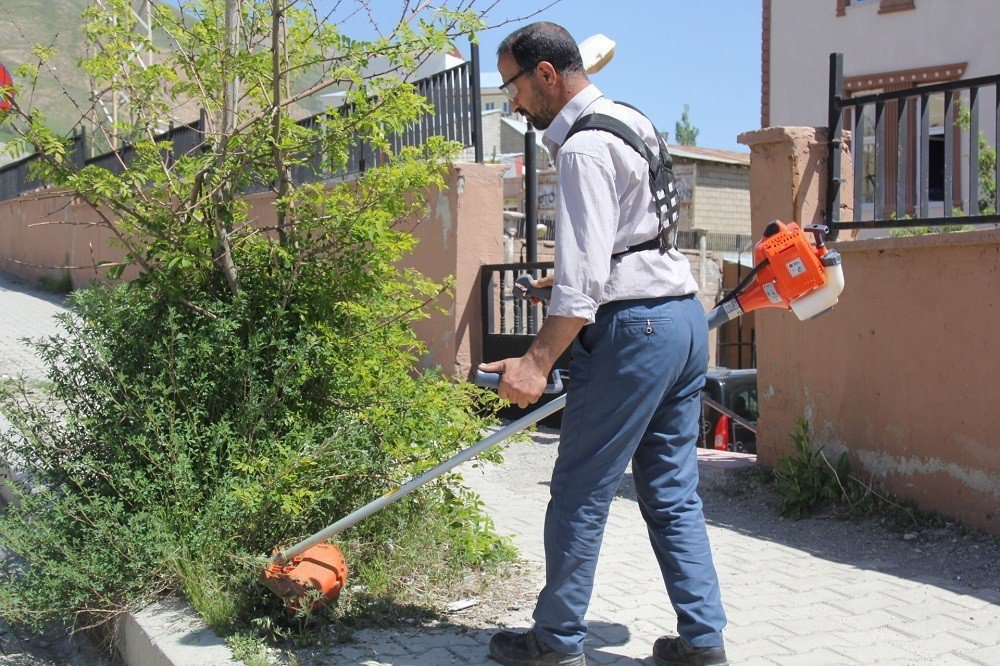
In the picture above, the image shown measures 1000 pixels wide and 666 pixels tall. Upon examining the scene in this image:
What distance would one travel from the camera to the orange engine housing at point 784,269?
3.13 m

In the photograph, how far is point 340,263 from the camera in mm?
4121

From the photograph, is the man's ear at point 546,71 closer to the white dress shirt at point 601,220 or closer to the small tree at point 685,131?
the white dress shirt at point 601,220

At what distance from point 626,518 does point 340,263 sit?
225 cm

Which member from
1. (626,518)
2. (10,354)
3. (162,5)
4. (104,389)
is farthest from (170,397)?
(10,354)

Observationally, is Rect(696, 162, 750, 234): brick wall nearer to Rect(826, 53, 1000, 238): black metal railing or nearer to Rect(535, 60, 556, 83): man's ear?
Rect(826, 53, 1000, 238): black metal railing

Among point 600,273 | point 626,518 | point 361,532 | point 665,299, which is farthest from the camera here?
point 626,518

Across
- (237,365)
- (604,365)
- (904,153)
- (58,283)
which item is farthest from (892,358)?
(58,283)

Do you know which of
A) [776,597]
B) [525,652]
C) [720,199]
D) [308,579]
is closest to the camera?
[525,652]

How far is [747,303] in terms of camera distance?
10.6ft

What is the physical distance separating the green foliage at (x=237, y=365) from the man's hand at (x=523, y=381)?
1025 millimetres

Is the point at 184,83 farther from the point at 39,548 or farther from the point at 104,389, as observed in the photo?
the point at 39,548

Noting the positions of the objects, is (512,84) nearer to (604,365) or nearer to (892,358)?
(604,365)

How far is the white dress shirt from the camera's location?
9.37 ft

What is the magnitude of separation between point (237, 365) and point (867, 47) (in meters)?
17.2
